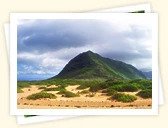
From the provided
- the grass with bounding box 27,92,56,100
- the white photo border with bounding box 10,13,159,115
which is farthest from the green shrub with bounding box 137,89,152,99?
the grass with bounding box 27,92,56,100

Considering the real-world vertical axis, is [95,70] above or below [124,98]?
above

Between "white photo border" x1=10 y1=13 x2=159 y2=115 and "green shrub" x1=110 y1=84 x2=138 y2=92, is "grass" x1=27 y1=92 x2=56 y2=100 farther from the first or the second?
"green shrub" x1=110 y1=84 x2=138 y2=92

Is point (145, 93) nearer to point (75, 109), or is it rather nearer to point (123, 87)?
point (123, 87)

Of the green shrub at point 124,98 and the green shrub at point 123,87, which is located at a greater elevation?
the green shrub at point 123,87

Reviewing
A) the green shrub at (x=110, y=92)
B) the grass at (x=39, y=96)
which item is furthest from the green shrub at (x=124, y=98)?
the grass at (x=39, y=96)

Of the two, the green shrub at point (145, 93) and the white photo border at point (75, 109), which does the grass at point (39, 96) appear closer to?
the white photo border at point (75, 109)

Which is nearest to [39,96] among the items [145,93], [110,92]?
[110,92]

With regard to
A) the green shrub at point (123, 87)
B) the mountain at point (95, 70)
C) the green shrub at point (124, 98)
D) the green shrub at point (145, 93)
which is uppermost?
the mountain at point (95, 70)

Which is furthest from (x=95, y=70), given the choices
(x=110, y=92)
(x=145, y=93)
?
(x=145, y=93)
